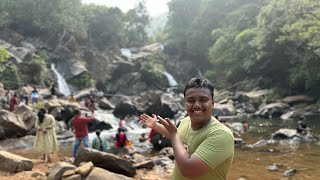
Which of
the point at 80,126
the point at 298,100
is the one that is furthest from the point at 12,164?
the point at 298,100

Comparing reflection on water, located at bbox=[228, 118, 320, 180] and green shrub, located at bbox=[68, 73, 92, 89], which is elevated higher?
green shrub, located at bbox=[68, 73, 92, 89]

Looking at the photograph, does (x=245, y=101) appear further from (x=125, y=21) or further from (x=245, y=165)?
(x=125, y=21)

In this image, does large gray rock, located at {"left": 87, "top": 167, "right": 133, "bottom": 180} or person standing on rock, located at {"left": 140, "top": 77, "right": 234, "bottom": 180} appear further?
large gray rock, located at {"left": 87, "top": 167, "right": 133, "bottom": 180}

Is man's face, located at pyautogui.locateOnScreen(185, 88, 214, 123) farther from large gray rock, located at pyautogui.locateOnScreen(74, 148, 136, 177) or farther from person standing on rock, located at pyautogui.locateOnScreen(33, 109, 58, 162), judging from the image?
person standing on rock, located at pyautogui.locateOnScreen(33, 109, 58, 162)

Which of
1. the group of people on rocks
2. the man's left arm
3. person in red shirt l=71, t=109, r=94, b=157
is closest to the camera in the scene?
the man's left arm

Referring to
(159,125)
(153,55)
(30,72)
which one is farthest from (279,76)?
(159,125)

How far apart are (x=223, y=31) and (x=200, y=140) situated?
5142 cm

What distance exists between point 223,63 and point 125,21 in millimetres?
21769

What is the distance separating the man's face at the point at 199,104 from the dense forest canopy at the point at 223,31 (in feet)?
80.3

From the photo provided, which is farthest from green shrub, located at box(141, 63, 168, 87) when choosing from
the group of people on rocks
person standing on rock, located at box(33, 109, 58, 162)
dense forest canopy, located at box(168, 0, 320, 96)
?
person standing on rock, located at box(33, 109, 58, 162)

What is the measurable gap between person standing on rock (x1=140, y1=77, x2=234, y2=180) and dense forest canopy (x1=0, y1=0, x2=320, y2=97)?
80.2ft

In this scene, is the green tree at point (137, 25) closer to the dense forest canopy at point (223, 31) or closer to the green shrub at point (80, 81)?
the dense forest canopy at point (223, 31)

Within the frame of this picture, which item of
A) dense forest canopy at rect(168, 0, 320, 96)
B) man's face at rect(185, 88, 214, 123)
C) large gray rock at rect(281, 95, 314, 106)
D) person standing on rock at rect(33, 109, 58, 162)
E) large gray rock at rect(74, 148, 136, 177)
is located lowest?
large gray rock at rect(281, 95, 314, 106)

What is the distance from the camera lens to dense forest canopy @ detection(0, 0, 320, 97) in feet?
108
